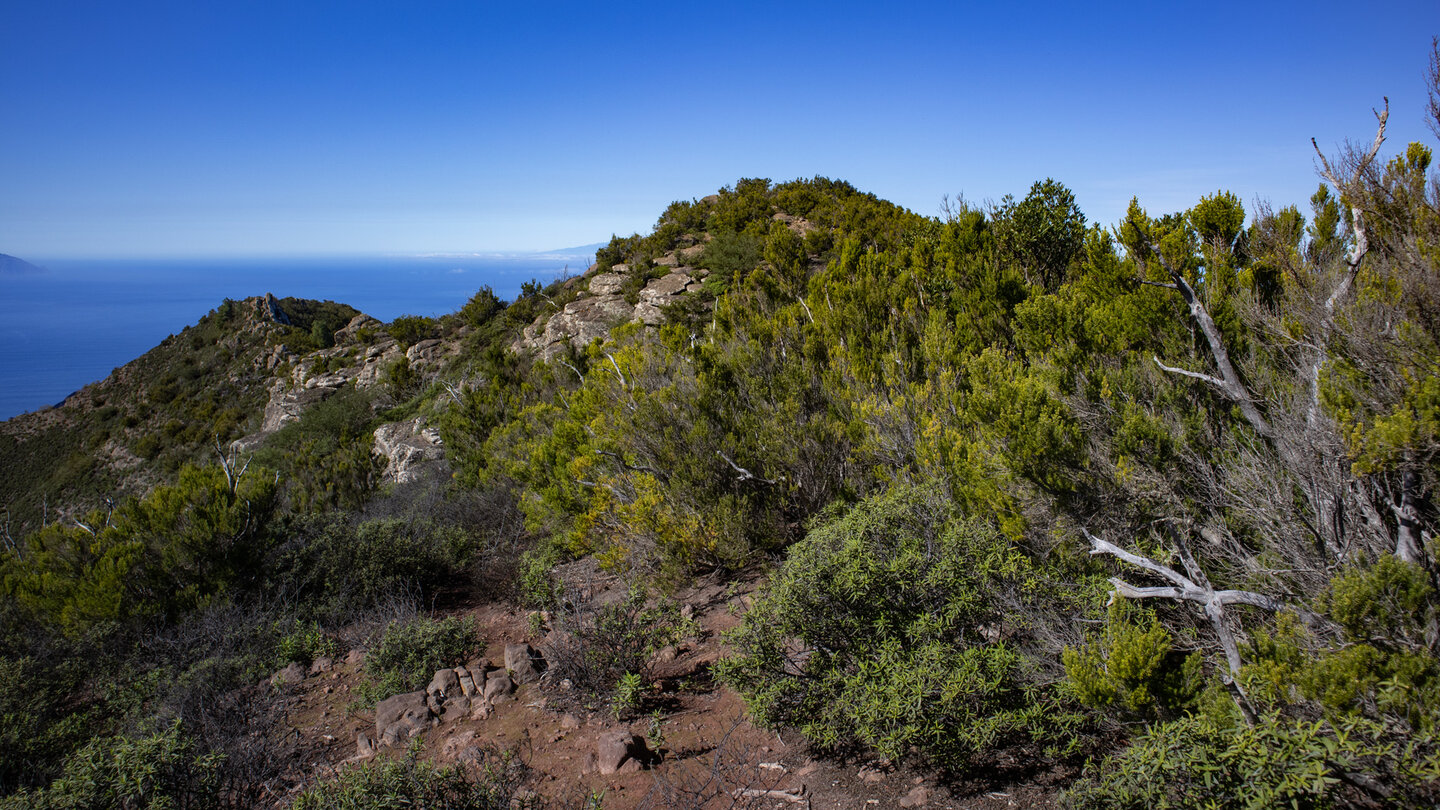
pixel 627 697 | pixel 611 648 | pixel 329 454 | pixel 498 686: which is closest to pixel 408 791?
pixel 627 697

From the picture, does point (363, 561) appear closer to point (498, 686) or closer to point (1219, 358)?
point (498, 686)

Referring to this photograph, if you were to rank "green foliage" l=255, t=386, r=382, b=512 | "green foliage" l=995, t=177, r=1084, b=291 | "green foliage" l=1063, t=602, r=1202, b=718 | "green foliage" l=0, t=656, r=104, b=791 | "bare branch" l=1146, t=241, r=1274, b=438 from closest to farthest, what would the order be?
"green foliage" l=1063, t=602, r=1202, b=718, "bare branch" l=1146, t=241, r=1274, b=438, "green foliage" l=0, t=656, r=104, b=791, "green foliage" l=995, t=177, r=1084, b=291, "green foliage" l=255, t=386, r=382, b=512

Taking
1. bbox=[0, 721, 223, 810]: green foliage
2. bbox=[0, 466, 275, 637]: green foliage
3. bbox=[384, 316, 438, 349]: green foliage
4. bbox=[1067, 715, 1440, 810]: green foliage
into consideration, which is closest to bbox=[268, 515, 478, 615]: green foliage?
bbox=[0, 466, 275, 637]: green foliage

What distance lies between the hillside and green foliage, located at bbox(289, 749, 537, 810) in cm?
3

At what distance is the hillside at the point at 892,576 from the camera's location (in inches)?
120

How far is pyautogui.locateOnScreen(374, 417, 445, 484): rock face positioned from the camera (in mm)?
16625

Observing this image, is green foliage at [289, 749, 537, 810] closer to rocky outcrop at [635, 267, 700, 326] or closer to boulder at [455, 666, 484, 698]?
boulder at [455, 666, 484, 698]

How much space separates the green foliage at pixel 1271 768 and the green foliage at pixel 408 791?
117 inches

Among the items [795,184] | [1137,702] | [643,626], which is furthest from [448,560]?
[795,184]

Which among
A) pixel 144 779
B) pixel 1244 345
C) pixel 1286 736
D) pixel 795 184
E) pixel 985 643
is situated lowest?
pixel 144 779

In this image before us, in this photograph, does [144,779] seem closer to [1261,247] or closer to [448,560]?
[448,560]

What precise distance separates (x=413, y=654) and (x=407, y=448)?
14037mm

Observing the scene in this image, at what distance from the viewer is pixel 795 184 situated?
2855cm

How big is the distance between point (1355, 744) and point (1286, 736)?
19 centimetres
